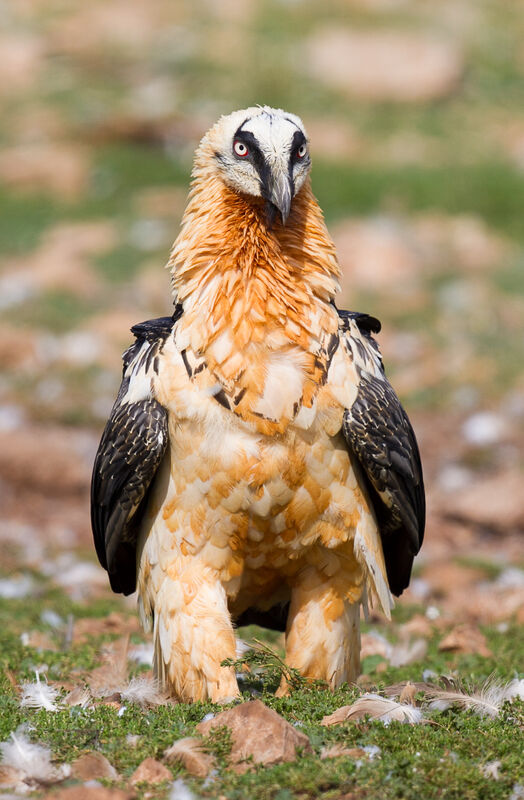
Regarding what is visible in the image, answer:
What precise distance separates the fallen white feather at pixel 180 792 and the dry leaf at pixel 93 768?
228mm

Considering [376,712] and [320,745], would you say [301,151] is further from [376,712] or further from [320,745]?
[320,745]

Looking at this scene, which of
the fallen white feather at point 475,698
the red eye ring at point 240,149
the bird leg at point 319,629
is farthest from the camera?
the bird leg at point 319,629

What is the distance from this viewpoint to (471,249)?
15914 millimetres

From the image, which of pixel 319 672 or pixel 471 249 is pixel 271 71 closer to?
pixel 471 249

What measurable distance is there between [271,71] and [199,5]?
3192 mm

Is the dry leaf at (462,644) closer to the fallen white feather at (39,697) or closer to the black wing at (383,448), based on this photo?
the black wing at (383,448)

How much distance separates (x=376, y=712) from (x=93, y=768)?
1185mm

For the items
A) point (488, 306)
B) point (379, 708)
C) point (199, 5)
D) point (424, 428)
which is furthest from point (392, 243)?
point (379, 708)

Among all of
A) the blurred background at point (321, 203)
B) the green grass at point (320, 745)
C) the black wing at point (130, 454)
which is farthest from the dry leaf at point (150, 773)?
the blurred background at point (321, 203)

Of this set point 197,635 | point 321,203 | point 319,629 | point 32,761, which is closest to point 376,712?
point 319,629

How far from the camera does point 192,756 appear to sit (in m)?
4.27

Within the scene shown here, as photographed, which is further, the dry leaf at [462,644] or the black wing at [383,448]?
the dry leaf at [462,644]

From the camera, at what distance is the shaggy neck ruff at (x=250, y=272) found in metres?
5.26

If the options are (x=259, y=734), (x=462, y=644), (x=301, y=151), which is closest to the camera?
(x=259, y=734)
